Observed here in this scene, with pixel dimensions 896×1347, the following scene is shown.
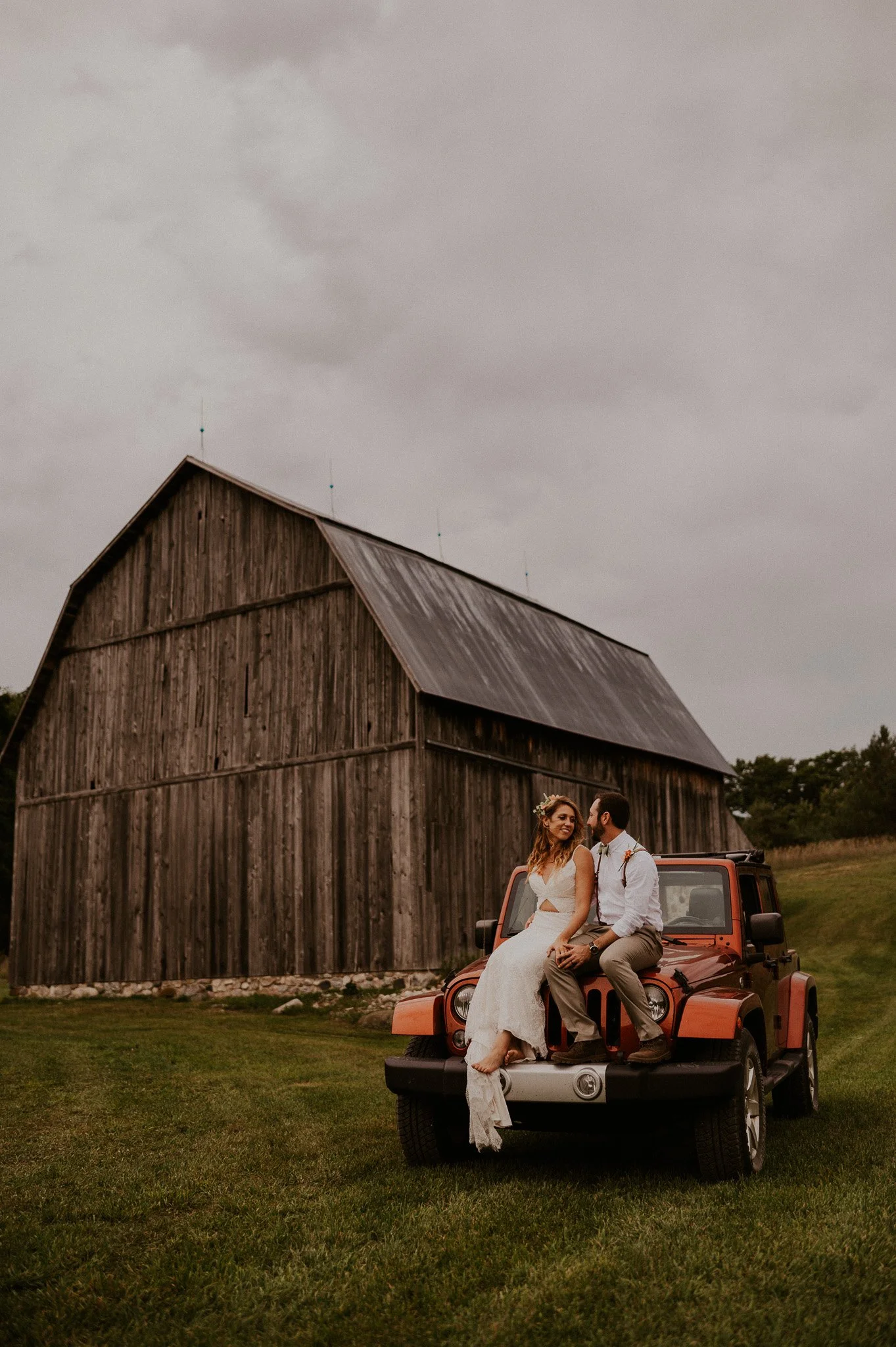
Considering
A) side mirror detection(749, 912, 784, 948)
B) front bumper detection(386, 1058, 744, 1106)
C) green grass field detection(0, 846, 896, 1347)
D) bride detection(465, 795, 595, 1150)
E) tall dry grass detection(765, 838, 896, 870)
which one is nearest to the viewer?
green grass field detection(0, 846, 896, 1347)

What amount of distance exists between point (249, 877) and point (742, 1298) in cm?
→ 1825

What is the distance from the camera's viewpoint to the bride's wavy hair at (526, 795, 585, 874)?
7.47 meters

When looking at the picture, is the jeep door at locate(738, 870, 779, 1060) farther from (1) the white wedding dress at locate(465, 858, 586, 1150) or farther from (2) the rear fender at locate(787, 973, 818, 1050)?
(1) the white wedding dress at locate(465, 858, 586, 1150)

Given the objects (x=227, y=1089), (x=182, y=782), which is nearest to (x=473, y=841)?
(x=182, y=782)

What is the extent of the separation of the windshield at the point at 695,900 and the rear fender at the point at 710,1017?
145 cm

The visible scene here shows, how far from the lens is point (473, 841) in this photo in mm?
21984

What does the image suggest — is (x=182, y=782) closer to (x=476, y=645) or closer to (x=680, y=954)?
(x=476, y=645)

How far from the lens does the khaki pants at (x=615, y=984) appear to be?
22.2 ft

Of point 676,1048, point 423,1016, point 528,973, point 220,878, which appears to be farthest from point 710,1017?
point 220,878

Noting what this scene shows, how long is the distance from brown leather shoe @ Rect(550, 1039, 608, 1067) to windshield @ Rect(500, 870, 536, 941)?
180 centimetres

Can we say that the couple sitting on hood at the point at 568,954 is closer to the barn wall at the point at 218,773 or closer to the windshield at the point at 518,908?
the windshield at the point at 518,908

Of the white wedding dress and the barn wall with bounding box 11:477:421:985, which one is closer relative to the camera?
the white wedding dress

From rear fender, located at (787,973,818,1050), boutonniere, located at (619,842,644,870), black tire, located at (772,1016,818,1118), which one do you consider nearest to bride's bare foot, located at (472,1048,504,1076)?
boutonniere, located at (619,842,644,870)

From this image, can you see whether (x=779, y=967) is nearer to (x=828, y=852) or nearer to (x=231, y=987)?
(x=231, y=987)
